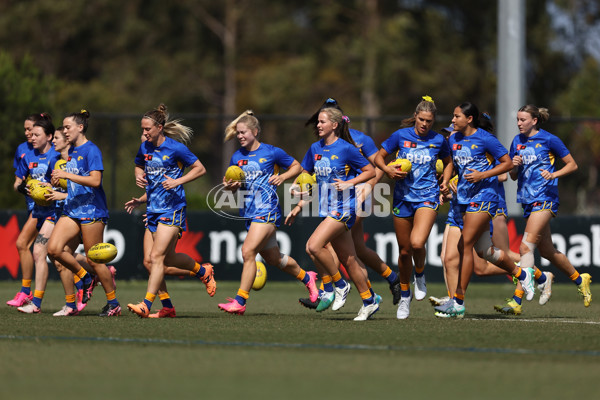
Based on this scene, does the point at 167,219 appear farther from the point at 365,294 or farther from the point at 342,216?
the point at 365,294

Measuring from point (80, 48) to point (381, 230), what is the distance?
125 feet

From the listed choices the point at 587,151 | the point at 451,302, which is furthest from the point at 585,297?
the point at 587,151

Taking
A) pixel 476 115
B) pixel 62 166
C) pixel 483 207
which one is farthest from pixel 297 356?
pixel 62 166

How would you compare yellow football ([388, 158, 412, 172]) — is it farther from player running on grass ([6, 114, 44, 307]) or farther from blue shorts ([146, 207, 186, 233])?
player running on grass ([6, 114, 44, 307])

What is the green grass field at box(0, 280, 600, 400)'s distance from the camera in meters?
6.73

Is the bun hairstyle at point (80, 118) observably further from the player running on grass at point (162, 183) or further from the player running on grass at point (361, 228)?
the player running on grass at point (361, 228)

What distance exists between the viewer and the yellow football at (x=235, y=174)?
11227mm

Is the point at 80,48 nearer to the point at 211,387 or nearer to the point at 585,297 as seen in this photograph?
the point at 585,297

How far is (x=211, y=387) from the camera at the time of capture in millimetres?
6773

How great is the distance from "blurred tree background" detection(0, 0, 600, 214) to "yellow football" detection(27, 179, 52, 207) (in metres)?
20.5

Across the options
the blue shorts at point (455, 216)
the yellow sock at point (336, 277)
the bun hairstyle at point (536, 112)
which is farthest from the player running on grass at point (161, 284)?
the bun hairstyle at point (536, 112)

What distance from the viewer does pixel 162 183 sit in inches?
439

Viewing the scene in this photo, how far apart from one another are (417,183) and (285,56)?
40974 mm

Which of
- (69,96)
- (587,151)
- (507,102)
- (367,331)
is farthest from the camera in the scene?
(69,96)
